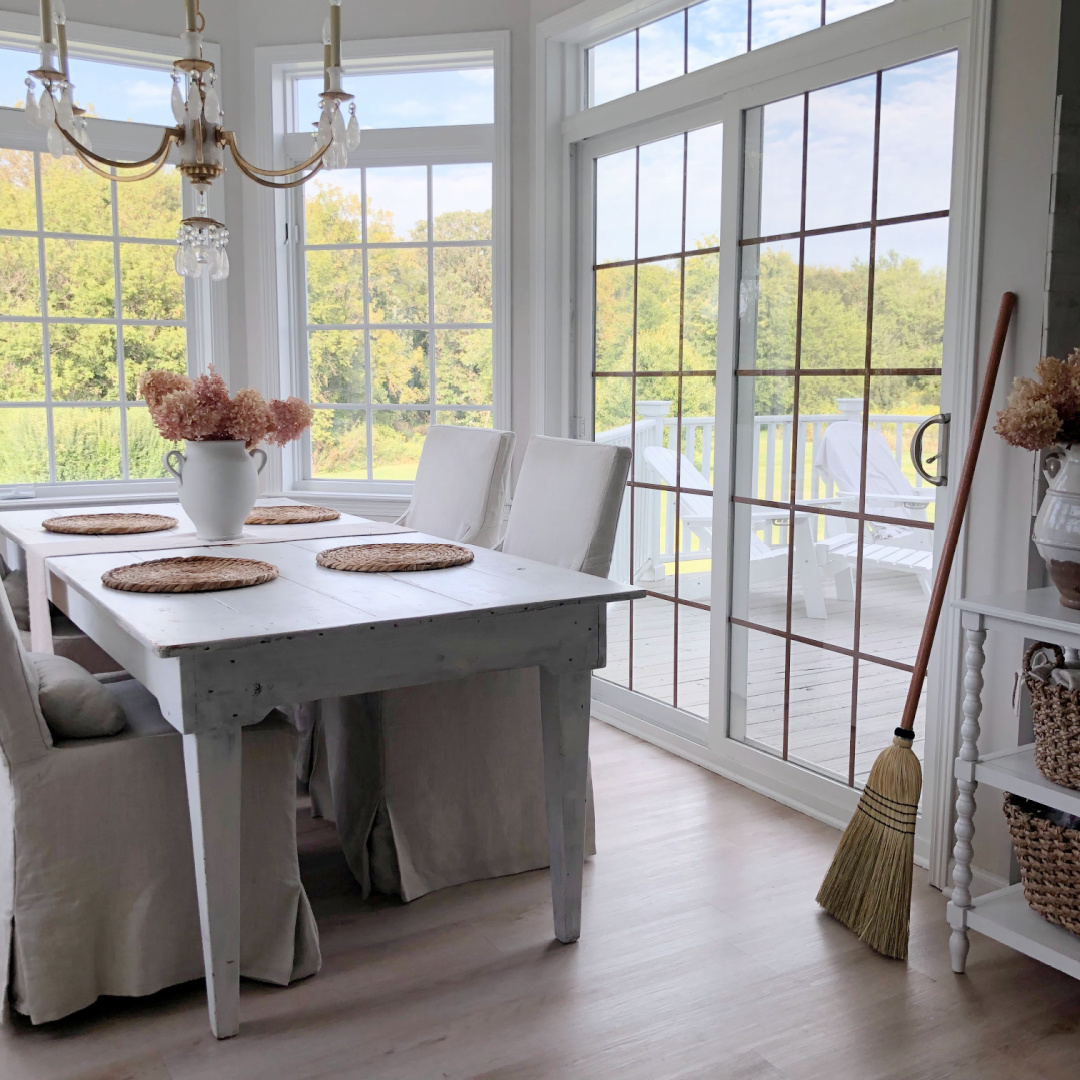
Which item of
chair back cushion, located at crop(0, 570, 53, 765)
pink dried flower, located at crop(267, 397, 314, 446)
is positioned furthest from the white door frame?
chair back cushion, located at crop(0, 570, 53, 765)

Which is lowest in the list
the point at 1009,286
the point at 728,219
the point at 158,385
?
the point at 158,385

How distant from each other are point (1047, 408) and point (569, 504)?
3.77 ft

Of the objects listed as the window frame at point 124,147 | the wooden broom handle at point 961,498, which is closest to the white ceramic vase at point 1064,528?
the wooden broom handle at point 961,498

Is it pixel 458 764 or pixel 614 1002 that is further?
pixel 458 764

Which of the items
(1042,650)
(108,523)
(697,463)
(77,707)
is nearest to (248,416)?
(108,523)

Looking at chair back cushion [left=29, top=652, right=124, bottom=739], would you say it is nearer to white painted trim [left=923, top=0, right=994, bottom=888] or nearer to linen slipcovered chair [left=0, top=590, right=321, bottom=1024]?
linen slipcovered chair [left=0, top=590, right=321, bottom=1024]

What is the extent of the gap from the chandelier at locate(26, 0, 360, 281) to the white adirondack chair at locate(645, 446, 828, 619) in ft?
5.00

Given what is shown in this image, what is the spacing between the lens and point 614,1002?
2.04 m

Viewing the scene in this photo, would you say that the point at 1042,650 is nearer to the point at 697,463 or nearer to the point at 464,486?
the point at 697,463

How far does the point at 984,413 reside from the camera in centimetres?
229

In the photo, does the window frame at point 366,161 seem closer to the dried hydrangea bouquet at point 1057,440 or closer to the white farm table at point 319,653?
the white farm table at point 319,653

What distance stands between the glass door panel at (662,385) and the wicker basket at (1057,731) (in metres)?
1.37

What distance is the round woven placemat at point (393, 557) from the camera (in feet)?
7.79

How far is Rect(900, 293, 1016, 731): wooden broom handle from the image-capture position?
227 centimetres
